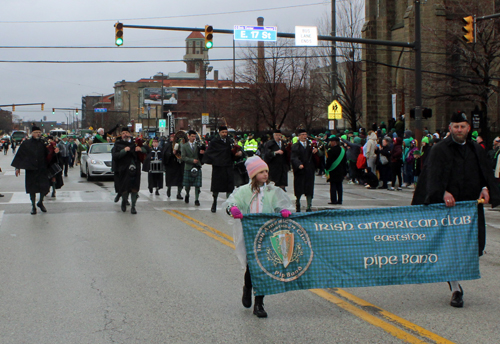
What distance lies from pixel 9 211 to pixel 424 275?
1071 centimetres

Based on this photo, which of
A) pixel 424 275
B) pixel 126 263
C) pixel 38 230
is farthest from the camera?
pixel 38 230

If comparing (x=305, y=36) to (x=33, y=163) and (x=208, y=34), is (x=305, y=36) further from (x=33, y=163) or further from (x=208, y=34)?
(x=33, y=163)

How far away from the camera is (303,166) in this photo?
13297mm

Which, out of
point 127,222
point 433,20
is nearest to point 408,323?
point 127,222

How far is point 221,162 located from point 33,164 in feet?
13.4

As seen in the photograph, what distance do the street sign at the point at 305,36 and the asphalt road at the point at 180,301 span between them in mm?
11895

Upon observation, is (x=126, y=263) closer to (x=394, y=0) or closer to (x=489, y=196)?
(x=489, y=196)

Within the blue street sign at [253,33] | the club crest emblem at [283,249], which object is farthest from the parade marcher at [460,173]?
the blue street sign at [253,33]

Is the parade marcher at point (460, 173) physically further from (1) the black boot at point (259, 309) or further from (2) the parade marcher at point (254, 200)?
(1) the black boot at point (259, 309)

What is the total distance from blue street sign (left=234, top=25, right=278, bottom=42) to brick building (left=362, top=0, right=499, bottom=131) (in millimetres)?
5964

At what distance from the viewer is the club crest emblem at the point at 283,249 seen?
Answer: 5.58m

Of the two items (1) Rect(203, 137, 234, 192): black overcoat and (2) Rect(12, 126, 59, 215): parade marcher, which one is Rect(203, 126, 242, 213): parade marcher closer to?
(1) Rect(203, 137, 234, 192): black overcoat

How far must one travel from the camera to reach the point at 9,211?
13.9 metres

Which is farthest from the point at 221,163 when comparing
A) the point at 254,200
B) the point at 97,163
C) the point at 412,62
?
the point at 412,62
